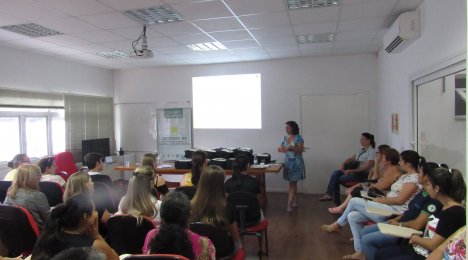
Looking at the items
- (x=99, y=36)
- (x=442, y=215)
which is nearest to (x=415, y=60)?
(x=442, y=215)

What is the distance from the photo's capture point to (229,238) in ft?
7.69

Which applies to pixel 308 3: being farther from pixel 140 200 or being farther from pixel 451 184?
pixel 140 200

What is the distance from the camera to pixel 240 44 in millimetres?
5340

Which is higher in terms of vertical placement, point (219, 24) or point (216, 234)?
point (219, 24)

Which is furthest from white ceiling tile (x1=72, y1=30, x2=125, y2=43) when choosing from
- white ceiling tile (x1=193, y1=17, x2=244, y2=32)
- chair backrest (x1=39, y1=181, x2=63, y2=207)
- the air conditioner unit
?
the air conditioner unit

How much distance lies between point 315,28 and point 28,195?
3.92 m

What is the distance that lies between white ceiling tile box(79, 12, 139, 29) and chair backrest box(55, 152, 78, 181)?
2824 millimetres

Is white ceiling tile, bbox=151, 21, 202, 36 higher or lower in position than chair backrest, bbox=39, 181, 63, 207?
higher

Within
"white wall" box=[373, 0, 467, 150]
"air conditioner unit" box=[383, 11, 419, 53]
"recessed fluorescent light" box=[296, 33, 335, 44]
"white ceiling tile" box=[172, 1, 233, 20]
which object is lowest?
"white wall" box=[373, 0, 467, 150]

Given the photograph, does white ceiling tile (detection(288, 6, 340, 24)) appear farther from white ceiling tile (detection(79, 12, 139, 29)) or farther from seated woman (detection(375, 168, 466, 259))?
seated woman (detection(375, 168, 466, 259))

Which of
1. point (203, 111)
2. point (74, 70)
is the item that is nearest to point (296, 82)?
point (203, 111)

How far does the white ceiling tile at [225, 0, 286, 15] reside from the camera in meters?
3.43

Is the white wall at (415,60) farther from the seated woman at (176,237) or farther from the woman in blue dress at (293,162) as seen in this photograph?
the seated woman at (176,237)

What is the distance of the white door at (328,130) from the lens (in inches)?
252
